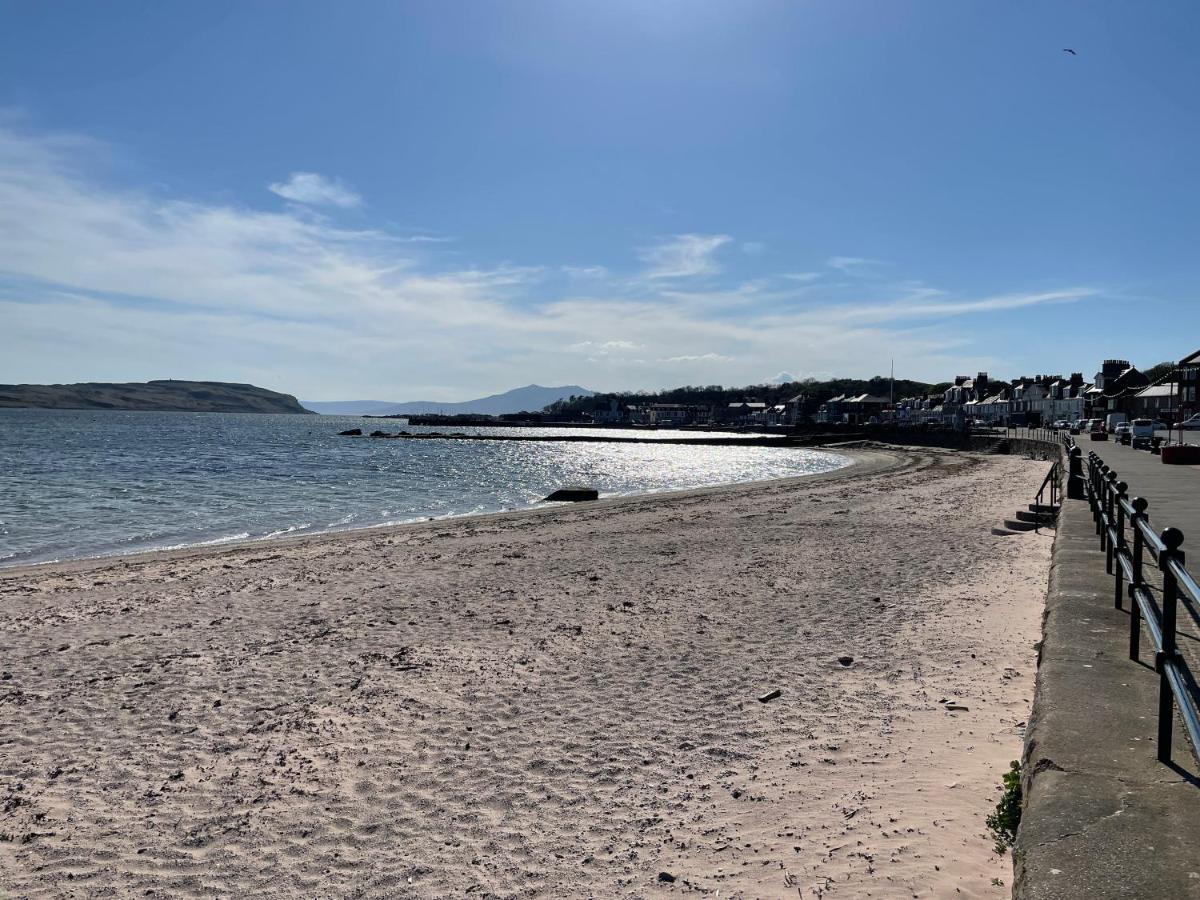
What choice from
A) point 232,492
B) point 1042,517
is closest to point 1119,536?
point 1042,517

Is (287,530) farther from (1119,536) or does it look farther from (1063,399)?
(1063,399)

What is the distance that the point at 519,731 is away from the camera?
21.3ft

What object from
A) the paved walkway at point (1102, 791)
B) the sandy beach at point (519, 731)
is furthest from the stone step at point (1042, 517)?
the paved walkway at point (1102, 791)

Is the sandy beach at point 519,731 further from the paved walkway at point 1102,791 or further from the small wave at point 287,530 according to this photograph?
the small wave at point 287,530

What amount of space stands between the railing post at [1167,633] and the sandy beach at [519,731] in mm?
1135

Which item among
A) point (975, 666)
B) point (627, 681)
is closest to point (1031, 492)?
point (975, 666)

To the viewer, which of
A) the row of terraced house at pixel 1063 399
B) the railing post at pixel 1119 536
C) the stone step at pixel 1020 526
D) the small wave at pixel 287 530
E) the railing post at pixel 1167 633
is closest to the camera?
the railing post at pixel 1167 633

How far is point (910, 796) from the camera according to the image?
5.05 meters

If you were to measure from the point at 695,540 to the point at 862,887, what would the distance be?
1358cm

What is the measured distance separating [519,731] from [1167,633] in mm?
4720

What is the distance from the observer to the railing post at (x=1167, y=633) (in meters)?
3.52

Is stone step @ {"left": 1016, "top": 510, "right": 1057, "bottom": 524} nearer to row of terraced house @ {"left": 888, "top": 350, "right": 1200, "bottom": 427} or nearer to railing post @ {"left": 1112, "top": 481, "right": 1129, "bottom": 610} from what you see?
railing post @ {"left": 1112, "top": 481, "right": 1129, "bottom": 610}

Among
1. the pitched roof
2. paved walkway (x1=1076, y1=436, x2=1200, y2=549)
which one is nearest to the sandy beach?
paved walkway (x1=1076, y1=436, x2=1200, y2=549)

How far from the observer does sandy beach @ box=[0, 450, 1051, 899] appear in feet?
14.9
